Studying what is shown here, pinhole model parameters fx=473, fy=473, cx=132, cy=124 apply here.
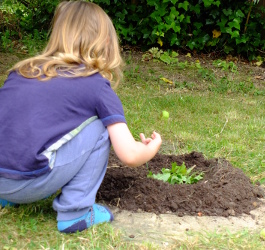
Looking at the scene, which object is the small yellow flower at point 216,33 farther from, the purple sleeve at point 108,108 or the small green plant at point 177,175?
the purple sleeve at point 108,108

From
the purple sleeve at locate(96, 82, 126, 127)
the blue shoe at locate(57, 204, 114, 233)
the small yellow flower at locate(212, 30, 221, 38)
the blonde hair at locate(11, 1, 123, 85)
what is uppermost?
the blonde hair at locate(11, 1, 123, 85)

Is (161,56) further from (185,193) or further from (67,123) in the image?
(67,123)

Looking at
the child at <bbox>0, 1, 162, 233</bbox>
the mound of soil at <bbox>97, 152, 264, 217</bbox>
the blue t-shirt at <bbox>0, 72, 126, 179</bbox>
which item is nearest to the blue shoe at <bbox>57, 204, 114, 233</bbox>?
the child at <bbox>0, 1, 162, 233</bbox>

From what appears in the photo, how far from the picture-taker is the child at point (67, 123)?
237cm

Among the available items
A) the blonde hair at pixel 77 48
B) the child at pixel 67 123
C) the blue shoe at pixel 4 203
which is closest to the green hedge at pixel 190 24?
the blonde hair at pixel 77 48

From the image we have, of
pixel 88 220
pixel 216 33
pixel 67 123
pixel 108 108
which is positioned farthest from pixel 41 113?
pixel 216 33

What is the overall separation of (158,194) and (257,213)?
626mm

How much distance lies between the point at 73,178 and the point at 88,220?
0.26 metres

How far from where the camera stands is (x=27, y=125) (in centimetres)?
236

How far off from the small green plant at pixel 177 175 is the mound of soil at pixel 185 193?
6 cm

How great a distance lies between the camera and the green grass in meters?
2.49

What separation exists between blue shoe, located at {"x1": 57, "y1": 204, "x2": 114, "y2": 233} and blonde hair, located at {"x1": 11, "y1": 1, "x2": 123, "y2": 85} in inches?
29.4

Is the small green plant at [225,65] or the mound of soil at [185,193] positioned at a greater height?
the mound of soil at [185,193]

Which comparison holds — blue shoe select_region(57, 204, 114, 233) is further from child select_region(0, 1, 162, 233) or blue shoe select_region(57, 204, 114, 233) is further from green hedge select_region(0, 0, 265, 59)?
green hedge select_region(0, 0, 265, 59)
